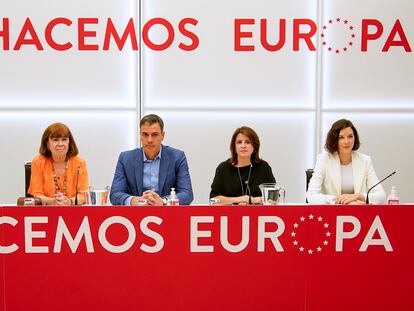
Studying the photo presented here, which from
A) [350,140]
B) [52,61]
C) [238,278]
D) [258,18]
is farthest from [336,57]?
[238,278]

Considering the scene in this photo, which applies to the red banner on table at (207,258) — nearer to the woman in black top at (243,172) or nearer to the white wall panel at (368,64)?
the woman in black top at (243,172)

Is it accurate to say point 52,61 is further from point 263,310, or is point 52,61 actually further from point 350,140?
point 263,310

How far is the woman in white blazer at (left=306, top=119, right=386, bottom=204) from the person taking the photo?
3.41 m

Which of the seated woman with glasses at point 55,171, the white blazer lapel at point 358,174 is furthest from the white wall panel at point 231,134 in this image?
the seated woman with glasses at point 55,171

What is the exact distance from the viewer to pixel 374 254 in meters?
2.41

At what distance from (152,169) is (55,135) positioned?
0.66 meters

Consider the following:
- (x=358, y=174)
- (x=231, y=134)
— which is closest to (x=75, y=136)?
(x=231, y=134)

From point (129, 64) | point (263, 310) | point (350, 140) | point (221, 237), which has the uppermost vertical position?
point (129, 64)

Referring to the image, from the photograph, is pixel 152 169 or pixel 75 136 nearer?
pixel 152 169

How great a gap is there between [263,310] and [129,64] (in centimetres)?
268

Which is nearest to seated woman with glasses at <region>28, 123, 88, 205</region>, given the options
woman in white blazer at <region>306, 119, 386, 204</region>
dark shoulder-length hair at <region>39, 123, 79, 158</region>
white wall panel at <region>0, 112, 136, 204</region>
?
dark shoulder-length hair at <region>39, 123, 79, 158</region>

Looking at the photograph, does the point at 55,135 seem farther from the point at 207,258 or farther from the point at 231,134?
the point at 231,134

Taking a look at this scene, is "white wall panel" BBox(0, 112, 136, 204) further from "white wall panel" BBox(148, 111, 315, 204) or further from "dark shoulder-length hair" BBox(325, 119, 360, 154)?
"dark shoulder-length hair" BBox(325, 119, 360, 154)

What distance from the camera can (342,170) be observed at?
3.47 m
